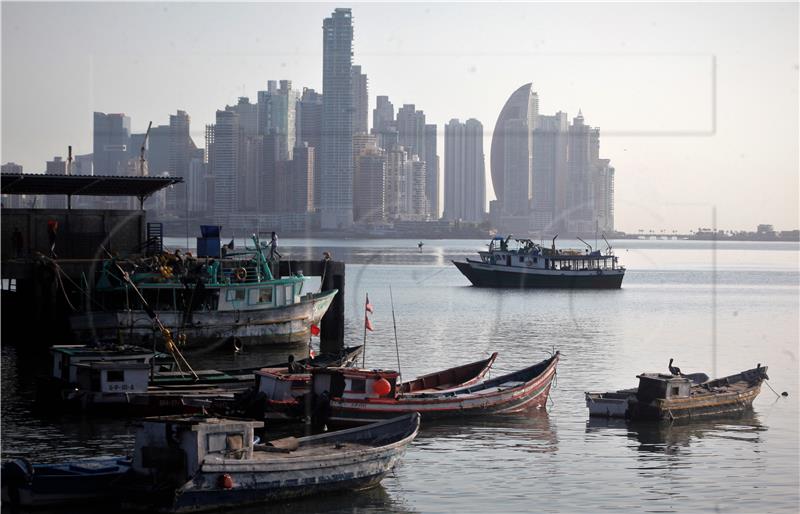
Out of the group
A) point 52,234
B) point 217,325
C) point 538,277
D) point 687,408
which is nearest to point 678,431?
point 687,408

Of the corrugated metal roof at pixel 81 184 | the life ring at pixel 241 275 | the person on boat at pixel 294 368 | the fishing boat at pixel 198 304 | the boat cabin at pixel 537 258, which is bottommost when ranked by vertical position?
the person on boat at pixel 294 368

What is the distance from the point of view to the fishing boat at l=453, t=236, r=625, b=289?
100812mm

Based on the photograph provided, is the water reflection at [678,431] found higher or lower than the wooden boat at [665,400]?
lower

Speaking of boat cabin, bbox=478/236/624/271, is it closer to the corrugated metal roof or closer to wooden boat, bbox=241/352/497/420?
the corrugated metal roof

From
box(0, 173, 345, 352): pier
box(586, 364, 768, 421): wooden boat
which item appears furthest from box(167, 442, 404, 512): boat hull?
box(0, 173, 345, 352): pier

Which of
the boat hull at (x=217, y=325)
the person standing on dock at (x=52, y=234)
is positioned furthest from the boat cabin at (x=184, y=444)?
the person standing on dock at (x=52, y=234)

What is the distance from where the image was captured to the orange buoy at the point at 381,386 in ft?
100

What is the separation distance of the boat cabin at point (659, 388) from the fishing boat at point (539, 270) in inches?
2602

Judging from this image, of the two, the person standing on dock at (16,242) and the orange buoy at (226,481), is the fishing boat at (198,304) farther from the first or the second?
the orange buoy at (226,481)

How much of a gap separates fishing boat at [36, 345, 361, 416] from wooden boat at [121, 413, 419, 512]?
24.2ft

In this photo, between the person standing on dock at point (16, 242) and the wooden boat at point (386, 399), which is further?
the person standing on dock at point (16, 242)

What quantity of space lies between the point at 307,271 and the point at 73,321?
46.7 feet

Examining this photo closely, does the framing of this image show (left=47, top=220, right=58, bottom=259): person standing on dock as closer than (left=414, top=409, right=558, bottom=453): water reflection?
No

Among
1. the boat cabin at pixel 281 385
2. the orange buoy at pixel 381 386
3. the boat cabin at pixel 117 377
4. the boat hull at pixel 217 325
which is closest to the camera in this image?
the orange buoy at pixel 381 386
